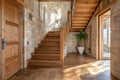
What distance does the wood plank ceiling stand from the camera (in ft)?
20.1

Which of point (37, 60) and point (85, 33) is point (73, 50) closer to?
point (85, 33)

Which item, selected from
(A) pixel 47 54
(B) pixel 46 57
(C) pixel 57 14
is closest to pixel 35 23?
(A) pixel 47 54

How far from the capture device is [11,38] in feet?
13.8

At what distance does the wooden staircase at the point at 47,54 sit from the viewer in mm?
5617

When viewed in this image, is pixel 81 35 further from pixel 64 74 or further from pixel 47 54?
pixel 64 74

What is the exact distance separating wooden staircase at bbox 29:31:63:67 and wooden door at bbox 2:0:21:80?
1062 mm

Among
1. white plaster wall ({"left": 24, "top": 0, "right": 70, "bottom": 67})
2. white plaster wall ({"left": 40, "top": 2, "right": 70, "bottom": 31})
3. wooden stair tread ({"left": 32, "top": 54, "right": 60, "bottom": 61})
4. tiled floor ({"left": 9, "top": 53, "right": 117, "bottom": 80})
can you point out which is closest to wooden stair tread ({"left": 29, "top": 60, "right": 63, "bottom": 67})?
white plaster wall ({"left": 24, "top": 0, "right": 70, "bottom": 67})

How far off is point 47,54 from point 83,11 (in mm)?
2674

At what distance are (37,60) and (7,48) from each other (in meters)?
2.07

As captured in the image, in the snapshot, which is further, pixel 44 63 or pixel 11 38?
pixel 44 63

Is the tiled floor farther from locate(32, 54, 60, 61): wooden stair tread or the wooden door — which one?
locate(32, 54, 60, 61): wooden stair tread

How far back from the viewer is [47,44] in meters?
7.16

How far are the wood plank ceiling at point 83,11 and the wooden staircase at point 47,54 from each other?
1.51m

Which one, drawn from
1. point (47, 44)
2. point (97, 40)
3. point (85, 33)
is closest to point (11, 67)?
point (47, 44)
